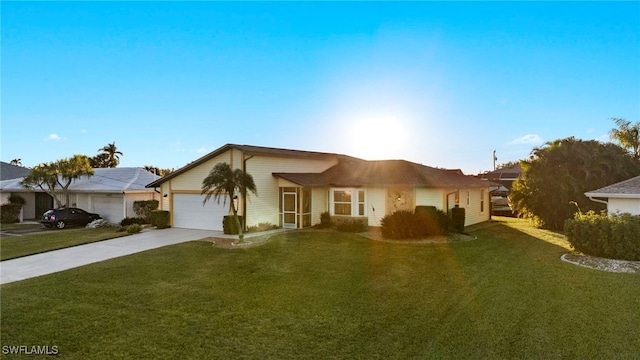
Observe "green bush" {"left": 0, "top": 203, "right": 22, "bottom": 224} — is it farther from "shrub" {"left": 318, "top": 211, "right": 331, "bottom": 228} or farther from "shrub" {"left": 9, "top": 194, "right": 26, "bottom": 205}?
"shrub" {"left": 318, "top": 211, "right": 331, "bottom": 228}

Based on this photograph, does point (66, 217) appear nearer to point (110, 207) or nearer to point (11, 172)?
point (110, 207)

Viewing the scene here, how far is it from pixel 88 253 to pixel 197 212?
24.0 feet

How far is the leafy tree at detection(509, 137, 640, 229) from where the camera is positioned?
74.2 feet

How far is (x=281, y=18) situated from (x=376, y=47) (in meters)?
4.70

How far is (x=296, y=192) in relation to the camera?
21.5m

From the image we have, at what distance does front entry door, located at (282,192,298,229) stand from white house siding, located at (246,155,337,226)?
1.27 feet

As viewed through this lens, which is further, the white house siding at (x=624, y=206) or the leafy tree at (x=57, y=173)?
the leafy tree at (x=57, y=173)

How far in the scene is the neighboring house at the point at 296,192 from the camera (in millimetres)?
20219

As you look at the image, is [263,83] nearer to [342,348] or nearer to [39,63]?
[39,63]

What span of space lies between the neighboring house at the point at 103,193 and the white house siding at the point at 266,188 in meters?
10.5

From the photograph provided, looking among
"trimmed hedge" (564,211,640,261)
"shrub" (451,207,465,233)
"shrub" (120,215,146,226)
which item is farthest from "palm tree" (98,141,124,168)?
"trimmed hedge" (564,211,640,261)

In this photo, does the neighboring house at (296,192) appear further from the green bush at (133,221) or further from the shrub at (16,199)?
the shrub at (16,199)

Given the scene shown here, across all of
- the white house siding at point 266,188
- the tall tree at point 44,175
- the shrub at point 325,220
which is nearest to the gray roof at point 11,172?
the tall tree at point 44,175

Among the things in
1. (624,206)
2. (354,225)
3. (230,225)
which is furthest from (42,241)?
(624,206)
